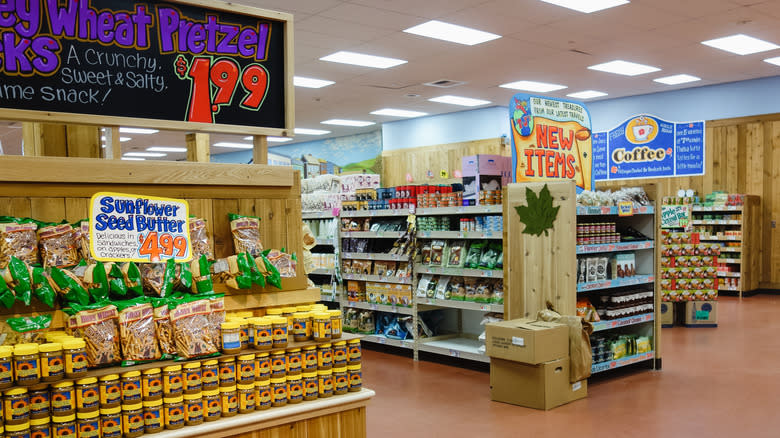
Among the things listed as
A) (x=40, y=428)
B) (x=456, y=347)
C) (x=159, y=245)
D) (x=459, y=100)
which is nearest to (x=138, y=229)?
(x=159, y=245)

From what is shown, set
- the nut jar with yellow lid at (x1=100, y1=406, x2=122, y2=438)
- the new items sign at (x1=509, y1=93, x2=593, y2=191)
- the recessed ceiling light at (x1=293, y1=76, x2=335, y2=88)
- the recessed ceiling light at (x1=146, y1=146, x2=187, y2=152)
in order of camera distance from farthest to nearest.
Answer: the recessed ceiling light at (x1=146, y1=146, x2=187, y2=152) < the recessed ceiling light at (x1=293, y1=76, x2=335, y2=88) < the new items sign at (x1=509, y1=93, x2=593, y2=191) < the nut jar with yellow lid at (x1=100, y1=406, x2=122, y2=438)

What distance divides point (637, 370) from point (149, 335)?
5027 millimetres

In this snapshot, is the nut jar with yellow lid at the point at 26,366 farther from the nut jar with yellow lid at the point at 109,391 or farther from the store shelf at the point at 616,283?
the store shelf at the point at 616,283

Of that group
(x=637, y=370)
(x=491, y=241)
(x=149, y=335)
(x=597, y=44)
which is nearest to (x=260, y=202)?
(x=149, y=335)

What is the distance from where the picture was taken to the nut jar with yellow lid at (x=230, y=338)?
91.6 inches

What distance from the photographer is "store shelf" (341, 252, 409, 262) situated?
6.54 m

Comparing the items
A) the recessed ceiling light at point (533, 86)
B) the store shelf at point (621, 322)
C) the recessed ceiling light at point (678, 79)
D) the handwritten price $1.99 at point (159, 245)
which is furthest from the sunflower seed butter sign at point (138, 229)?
the recessed ceiling light at point (678, 79)

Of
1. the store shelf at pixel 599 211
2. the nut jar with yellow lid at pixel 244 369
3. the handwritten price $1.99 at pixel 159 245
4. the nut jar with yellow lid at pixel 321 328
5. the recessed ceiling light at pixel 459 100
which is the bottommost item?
the nut jar with yellow lid at pixel 244 369

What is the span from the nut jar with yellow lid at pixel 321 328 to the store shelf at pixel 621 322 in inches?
130

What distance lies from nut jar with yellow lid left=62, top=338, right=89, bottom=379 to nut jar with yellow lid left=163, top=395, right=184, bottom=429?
29 centimetres

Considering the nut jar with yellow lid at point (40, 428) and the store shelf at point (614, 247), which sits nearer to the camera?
the nut jar with yellow lid at point (40, 428)

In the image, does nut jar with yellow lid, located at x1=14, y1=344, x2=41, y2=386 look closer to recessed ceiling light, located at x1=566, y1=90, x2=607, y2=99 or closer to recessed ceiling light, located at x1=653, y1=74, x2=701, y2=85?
recessed ceiling light, located at x1=653, y1=74, x2=701, y2=85

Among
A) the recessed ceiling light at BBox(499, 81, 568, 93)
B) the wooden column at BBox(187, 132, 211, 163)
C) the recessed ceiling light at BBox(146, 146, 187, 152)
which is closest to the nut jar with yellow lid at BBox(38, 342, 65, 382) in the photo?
the wooden column at BBox(187, 132, 211, 163)

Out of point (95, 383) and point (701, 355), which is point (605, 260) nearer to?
point (701, 355)
